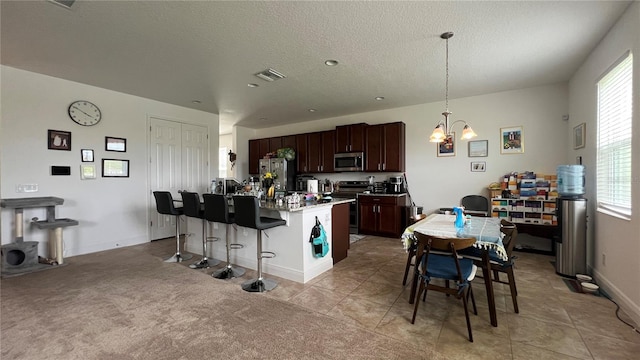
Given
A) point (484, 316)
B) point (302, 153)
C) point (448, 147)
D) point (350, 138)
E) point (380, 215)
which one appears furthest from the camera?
point (302, 153)

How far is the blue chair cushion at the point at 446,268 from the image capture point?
6.93 ft

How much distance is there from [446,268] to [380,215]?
3.12 meters

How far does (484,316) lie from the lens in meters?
2.31

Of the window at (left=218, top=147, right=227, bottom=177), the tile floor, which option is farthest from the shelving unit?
the window at (left=218, top=147, right=227, bottom=177)

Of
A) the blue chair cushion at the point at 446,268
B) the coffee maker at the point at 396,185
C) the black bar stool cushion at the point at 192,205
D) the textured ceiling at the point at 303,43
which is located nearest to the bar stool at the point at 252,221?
the black bar stool cushion at the point at 192,205

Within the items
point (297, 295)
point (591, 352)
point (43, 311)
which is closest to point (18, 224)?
point (43, 311)

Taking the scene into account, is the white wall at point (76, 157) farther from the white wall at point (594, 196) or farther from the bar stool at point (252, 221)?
the white wall at point (594, 196)

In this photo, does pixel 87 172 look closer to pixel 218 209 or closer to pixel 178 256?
pixel 178 256

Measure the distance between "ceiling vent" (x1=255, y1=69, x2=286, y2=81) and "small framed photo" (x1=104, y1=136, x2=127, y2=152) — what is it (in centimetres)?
284

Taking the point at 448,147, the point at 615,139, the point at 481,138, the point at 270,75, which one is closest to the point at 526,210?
the point at 481,138

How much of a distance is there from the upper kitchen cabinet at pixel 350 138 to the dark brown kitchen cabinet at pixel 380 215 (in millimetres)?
1153

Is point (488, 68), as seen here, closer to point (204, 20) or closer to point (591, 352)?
point (591, 352)

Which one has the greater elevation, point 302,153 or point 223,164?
point 302,153

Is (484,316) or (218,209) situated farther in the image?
(218,209)
